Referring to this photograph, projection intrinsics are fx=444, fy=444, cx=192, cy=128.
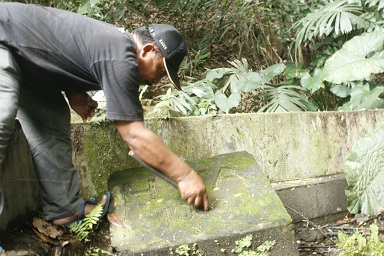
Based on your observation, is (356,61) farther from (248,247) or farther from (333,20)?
(248,247)

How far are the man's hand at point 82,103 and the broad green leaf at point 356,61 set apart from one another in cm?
254

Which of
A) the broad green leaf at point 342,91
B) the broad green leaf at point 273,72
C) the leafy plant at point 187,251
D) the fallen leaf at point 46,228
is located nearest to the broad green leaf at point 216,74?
the broad green leaf at point 273,72

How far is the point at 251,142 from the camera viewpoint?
356 centimetres

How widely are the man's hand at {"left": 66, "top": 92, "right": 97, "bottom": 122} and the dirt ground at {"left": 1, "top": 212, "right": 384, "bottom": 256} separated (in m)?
0.73

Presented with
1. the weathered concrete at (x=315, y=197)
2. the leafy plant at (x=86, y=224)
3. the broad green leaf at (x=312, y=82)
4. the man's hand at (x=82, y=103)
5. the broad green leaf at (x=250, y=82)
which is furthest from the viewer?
the broad green leaf at (x=312, y=82)

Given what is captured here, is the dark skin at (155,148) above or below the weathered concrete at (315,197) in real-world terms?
above

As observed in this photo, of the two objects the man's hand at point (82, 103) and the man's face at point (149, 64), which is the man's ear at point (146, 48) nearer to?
the man's face at point (149, 64)

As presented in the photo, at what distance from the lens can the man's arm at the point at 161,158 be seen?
2.32 metres

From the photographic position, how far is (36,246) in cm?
252

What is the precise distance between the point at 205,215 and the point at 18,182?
1.19m

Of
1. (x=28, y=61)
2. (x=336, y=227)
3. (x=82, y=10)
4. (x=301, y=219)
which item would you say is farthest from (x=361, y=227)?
(x=82, y=10)

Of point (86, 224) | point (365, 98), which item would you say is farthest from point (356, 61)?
point (86, 224)

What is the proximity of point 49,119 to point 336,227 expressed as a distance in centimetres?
224

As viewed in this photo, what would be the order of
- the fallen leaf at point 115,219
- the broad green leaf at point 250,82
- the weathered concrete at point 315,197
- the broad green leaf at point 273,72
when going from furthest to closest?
the broad green leaf at point 273,72 < the broad green leaf at point 250,82 < the weathered concrete at point 315,197 < the fallen leaf at point 115,219
